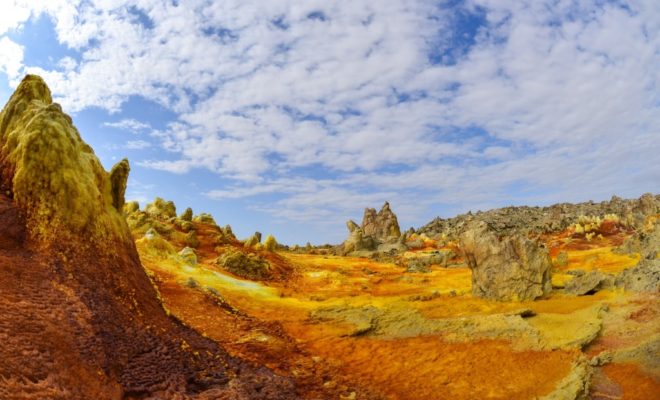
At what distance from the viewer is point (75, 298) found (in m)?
8.19

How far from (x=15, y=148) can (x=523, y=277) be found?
63.2 ft

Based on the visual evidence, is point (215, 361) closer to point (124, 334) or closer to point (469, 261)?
point (124, 334)

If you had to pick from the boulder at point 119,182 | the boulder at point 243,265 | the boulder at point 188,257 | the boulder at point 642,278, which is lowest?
the boulder at point 642,278

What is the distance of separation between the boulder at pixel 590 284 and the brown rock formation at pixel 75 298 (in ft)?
49.1

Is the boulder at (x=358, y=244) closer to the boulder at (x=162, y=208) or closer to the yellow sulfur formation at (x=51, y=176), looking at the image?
the boulder at (x=162, y=208)

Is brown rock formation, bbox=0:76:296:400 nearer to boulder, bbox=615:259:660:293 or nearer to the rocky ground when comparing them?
the rocky ground

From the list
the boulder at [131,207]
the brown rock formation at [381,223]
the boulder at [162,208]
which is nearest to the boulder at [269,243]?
the boulder at [162,208]

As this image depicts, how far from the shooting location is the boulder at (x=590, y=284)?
62.0 feet

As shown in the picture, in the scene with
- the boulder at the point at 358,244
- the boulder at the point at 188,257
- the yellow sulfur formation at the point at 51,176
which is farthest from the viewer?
the boulder at the point at 358,244

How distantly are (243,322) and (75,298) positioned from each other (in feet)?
27.9

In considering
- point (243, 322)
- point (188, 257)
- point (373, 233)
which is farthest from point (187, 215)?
point (373, 233)

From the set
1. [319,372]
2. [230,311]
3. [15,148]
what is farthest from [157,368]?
[230,311]

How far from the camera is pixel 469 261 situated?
21.6m

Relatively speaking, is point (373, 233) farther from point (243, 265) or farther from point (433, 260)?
point (243, 265)
